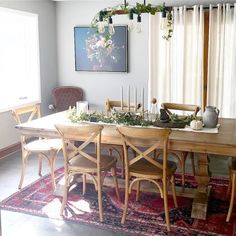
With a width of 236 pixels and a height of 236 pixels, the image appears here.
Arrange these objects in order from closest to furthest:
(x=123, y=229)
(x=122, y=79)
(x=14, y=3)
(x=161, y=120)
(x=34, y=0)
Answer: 1. (x=123, y=229)
2. (x=161, y=120)
3. (x=14, y=3)
4. (x=34, y=0)
5. (x=122, y=79)

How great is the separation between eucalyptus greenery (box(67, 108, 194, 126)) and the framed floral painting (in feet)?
6.52

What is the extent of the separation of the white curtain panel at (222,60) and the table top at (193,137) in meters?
1.52

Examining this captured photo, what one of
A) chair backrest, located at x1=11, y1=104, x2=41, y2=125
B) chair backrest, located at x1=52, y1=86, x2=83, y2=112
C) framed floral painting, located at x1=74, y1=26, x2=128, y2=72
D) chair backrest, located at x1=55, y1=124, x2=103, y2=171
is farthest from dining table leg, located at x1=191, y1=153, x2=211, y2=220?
chair backrest, located at x1=52, y1=86, x2=83, y2=112

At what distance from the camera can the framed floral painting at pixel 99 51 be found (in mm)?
5562

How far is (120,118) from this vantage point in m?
3.57

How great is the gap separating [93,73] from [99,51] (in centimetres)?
40

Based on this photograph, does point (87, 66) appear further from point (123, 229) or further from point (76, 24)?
point (123, 229)

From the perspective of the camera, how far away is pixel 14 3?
4922 millimetres

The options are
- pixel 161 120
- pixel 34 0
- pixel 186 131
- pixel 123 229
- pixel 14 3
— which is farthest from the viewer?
pixel 34 0

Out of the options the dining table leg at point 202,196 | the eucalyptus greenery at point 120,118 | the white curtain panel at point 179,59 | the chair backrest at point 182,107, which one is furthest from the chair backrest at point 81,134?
the white curtain panel at point 179,59

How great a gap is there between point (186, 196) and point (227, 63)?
7.87ft

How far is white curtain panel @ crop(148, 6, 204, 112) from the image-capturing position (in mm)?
5109

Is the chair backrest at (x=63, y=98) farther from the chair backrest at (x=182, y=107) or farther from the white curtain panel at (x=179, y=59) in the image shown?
the chair backrest at (x=182, y=107)

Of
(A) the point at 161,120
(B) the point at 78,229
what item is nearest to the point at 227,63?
(A) the point at 161,120
